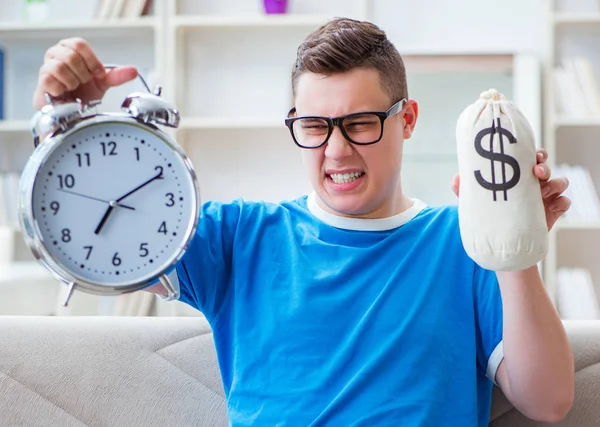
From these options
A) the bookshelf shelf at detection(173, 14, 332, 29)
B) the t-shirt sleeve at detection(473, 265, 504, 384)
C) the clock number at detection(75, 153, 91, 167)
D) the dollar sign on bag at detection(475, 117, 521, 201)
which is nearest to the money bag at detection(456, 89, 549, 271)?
the dollar sign on bag at detection(475, 117, 521, 201)

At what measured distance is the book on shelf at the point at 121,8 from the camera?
3459 mm

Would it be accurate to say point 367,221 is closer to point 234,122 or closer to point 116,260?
point 116,260

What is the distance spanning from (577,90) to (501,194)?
8.37 feet

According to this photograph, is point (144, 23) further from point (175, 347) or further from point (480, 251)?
point (480, 251)

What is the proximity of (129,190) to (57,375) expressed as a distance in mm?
594

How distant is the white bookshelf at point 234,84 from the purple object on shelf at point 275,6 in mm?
41

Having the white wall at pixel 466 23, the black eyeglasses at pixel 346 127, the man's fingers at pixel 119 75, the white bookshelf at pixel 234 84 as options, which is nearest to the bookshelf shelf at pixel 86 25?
the white bookshelf at pixel 234 84

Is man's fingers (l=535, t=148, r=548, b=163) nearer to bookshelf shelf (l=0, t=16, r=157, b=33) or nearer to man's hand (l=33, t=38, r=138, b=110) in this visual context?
man's hand (l=33, t=38, r=138, b=110)

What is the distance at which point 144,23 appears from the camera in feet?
11.3

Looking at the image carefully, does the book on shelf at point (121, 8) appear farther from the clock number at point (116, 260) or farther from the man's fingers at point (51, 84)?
the clock number at point (116, 260)

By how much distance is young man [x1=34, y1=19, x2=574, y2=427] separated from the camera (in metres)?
1.19

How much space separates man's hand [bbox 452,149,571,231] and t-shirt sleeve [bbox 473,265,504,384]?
0.64 ft

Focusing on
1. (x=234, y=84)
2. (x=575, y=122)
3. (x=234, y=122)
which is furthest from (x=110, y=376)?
(x=575, y=122)

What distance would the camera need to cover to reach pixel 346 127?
126 cm
